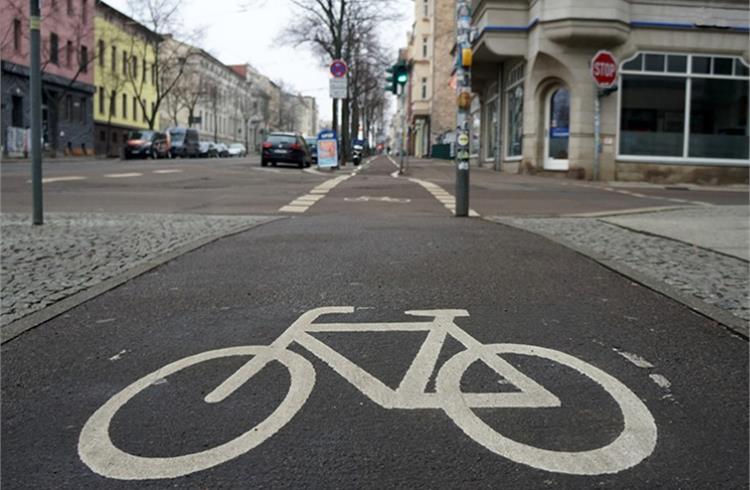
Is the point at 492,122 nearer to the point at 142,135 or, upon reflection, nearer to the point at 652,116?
the point at 652,116

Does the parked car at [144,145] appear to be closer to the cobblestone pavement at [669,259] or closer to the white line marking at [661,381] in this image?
the cobblestone pavement at [669,259]

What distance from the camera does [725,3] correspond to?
2600cm

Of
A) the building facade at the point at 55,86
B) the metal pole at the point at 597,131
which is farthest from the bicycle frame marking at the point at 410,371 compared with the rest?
the building facade at the point at 55,86

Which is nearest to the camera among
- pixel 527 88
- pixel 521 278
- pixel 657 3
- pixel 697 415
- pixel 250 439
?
pixel 250 439

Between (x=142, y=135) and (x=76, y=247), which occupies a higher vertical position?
(x=142, y=135)

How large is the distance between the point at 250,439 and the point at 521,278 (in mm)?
3822

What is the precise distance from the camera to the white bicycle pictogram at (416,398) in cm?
290

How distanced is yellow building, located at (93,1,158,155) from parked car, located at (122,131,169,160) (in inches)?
227

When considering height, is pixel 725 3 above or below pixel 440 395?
above

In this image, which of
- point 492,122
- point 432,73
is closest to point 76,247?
point 492,122

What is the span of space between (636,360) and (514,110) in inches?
1106

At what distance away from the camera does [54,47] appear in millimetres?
51062

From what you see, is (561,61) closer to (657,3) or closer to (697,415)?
(657,3)

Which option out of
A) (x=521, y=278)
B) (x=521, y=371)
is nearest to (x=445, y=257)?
(x=521, y=278)
